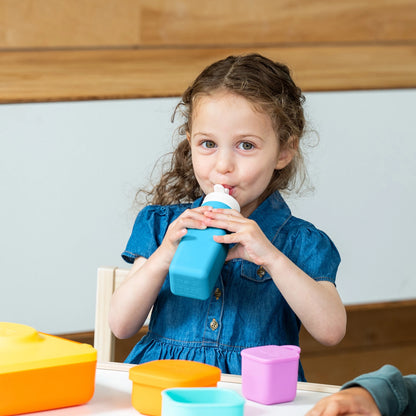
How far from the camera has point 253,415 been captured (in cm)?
65

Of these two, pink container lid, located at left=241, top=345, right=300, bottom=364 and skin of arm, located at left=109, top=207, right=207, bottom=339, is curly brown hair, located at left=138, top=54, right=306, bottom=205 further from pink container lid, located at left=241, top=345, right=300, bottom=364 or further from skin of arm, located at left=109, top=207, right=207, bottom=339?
pink container lid, located at left=241, top=345, right=300, bottom=364

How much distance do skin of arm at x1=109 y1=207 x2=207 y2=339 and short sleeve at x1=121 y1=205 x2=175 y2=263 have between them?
4 cm

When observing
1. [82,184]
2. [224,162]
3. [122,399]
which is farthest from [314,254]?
[82,184]

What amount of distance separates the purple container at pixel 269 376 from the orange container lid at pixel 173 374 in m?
0.04

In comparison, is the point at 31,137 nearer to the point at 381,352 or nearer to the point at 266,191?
the point at 266,191

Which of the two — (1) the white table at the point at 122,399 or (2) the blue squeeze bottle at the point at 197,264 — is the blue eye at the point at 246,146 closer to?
(2) the blue squeeze bottle at the point at 197,264

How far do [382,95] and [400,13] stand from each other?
9.0 inches

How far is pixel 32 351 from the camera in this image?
63 cm

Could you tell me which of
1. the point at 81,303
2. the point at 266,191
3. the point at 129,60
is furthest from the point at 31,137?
the point at 266,191

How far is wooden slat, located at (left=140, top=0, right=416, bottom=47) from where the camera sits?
1.79m

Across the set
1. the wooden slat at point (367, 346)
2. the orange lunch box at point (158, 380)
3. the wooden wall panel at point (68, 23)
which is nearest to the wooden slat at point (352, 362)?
the wooden slat at point (367, 346)

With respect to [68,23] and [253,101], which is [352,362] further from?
[253,101]

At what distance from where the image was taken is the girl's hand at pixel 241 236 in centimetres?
80

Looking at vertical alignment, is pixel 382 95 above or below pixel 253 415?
above
